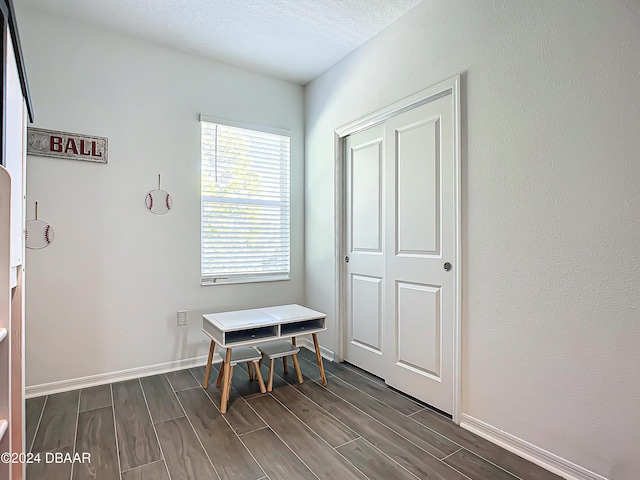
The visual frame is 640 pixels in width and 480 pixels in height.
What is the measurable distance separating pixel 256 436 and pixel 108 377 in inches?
57.7

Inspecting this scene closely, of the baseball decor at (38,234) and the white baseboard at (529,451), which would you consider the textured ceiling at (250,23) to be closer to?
the baseball decor at (38,234)

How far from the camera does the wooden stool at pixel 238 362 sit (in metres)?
2.39

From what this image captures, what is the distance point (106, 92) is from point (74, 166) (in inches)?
24.5

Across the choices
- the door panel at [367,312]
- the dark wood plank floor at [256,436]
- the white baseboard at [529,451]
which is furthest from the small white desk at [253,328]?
the white baseboard at [529,451]

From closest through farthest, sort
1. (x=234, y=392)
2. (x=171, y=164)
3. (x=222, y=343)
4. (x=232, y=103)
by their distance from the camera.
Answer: (x=222, y=343), (x=234, y=392), (x=171, y=164), (x=232, y=103)

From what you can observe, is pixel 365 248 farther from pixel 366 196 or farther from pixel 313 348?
pixel 313 348

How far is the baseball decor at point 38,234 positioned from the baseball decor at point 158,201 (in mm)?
684

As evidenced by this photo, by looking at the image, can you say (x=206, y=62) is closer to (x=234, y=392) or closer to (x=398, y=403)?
(x=234, y=392)

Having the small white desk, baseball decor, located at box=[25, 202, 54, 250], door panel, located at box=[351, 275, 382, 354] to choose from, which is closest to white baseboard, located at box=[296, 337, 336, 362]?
door panel, located at box=[351, 275, 382, 354]

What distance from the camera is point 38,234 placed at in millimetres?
2615

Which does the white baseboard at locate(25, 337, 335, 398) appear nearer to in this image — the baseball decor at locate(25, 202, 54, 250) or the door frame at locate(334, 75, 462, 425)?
the door frame at locate(334, 75, 462, 425)

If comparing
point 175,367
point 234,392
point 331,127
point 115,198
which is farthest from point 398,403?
point 115,198

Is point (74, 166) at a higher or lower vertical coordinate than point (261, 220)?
Answer: higher

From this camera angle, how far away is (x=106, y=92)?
2.87 metres
